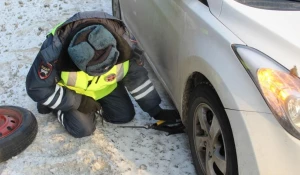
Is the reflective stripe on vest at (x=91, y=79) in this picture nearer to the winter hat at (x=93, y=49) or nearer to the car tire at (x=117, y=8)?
the winter hat at (x=93, y=49)

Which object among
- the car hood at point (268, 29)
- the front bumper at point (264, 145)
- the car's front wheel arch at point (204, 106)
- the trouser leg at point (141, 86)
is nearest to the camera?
the front bumper at point (264, 145)

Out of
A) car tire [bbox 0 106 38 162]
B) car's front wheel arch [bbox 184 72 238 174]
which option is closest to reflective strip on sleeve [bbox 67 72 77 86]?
car tire [bbox 0 106 38 162]

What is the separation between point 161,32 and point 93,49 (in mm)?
603

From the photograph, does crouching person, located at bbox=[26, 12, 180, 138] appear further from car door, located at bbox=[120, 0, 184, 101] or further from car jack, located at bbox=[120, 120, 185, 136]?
car door, located at bbox=[120, 0, 184, 101]

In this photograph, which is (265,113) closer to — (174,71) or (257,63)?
(257,63)

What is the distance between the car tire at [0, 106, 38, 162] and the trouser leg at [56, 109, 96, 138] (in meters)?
0.23

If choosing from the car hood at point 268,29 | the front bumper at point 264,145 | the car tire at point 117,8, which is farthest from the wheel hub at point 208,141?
the car tire at point 117,8

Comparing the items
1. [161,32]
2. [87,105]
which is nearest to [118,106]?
[87,105]

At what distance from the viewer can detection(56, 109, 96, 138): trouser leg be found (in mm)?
3186

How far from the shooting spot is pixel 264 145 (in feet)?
5.84

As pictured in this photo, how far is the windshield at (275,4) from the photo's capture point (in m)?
2.12

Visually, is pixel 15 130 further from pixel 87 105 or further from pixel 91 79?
pixel 91 79

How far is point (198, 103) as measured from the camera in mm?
2441

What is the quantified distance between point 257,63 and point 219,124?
0.46 metres
